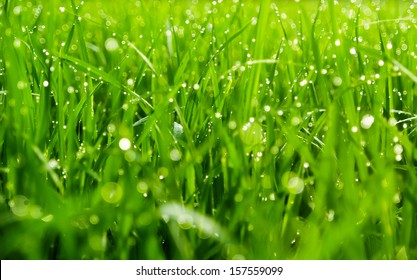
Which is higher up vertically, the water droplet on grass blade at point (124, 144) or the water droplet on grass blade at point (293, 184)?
the water droplet on grass blade at point (124, 144)

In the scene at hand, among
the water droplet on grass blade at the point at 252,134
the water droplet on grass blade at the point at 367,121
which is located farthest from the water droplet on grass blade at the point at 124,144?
the water droplet on grass blade at the point at 367,121

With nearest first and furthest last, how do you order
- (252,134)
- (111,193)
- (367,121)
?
(111,193)
(252,134)
(367,121)

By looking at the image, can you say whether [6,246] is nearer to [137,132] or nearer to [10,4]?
[137,132]

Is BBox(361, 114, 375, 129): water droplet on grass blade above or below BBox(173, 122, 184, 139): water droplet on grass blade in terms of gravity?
above

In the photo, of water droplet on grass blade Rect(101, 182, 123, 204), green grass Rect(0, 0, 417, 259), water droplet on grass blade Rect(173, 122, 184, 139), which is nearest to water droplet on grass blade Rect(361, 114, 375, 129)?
green grass Rect(0, 0, 417, 259)

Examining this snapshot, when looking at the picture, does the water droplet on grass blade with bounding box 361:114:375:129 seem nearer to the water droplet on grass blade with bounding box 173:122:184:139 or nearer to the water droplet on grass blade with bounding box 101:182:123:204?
the water droplet on grass blade with bounding box 173:122:184:139

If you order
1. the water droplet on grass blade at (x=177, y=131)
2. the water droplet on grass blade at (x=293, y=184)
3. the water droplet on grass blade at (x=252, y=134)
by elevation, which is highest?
the water droplet on grass blade at (x=252, y=134)

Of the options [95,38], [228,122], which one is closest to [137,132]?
[228,122]

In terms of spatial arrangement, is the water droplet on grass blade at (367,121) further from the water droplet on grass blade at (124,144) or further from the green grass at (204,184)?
the water droplet on grass blade at (124,144)

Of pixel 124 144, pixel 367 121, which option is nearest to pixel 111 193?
pixel 124 144

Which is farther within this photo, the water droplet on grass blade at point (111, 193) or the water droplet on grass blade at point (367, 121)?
the water droplet on grass blade at point (367, 121)

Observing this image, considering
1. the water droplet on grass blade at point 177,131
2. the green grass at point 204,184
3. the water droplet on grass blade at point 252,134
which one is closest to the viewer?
the green grass at point 204,184

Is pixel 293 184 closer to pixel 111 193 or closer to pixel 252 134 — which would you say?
pixel 252 134
